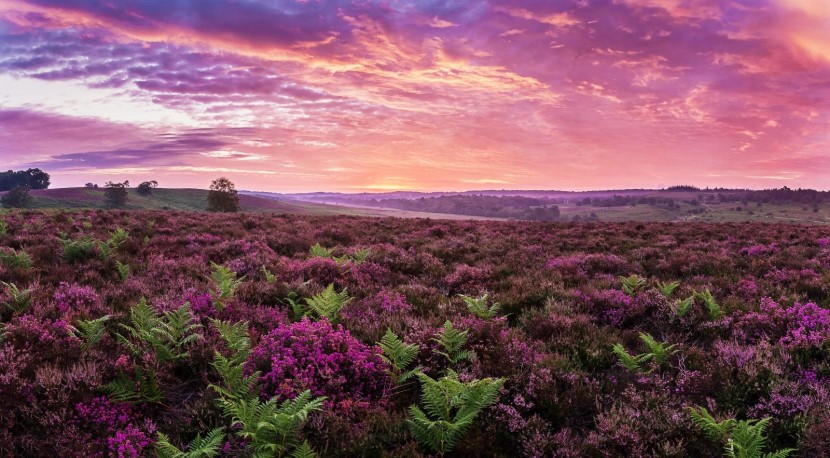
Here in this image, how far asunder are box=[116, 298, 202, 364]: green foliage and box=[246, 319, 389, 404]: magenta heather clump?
95 centimetres

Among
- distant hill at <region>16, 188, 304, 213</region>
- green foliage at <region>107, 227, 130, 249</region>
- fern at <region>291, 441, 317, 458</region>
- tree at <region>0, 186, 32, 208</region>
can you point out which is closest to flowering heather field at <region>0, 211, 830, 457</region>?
fern at <region>291, 441, 317, 458</region>

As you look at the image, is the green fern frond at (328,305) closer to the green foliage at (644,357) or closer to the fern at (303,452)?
the fern at (303,452)

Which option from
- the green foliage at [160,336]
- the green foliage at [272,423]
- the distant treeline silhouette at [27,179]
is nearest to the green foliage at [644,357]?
the green foliage at [272,423]

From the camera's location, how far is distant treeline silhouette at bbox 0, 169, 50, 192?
13705cm

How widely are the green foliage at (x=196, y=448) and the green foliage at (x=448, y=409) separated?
158 cm

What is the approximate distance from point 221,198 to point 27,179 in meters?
111

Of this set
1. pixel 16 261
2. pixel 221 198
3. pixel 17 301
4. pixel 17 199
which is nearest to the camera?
pixel 17 301

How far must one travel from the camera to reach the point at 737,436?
3254 mm

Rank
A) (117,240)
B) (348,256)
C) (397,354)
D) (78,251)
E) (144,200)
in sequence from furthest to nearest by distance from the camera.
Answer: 1. (144,200)
2. (117,240)
3. (348,256)
4. (78,251)
5. (397,354)

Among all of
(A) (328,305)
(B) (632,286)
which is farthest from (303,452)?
(B) (632,286)

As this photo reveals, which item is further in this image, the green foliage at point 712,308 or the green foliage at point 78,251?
the green foliage at point 78,251

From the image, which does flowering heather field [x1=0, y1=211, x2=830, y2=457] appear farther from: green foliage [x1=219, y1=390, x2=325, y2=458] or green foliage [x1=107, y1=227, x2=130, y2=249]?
green foliage [x1=107, y1=227, x2=130, y2=249]

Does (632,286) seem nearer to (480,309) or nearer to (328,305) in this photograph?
(480,309)

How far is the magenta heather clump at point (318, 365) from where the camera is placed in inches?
162
